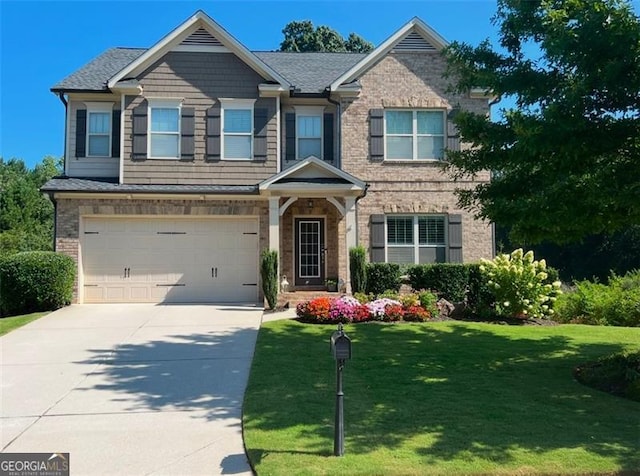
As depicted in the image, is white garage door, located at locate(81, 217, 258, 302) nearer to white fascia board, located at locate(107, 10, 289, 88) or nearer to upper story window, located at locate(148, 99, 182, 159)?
upper story window, located at locate(148, 99, 182, 159)

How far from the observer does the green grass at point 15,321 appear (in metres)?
10.7

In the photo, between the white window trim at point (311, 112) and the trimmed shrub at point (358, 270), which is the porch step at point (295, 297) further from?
the white window trim at point (311, 112)

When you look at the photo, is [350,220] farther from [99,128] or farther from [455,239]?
[99,128]

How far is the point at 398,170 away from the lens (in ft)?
51.5

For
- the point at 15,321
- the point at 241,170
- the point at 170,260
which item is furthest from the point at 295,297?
the point at 15,321

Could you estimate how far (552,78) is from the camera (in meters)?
7.00

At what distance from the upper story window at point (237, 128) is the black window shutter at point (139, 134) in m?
2.33

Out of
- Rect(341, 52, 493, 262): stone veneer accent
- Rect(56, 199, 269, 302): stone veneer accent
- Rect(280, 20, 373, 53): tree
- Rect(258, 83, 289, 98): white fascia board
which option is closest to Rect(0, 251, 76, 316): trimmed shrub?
Rect(56, 199, 269, 302): stone veneer accent

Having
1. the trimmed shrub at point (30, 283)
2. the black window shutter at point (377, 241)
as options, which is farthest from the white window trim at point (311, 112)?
the trimmed shrub at point (30, 283)

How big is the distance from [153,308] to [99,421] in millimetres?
8164

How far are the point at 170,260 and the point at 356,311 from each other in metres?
6.24

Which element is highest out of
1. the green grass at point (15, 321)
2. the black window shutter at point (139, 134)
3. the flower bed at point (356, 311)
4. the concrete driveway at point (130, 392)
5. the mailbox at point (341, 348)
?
the black window shutter at point (139, 134)

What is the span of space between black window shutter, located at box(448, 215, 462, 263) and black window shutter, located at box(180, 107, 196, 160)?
27.2ft

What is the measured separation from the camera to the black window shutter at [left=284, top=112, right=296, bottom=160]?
15.9 m
